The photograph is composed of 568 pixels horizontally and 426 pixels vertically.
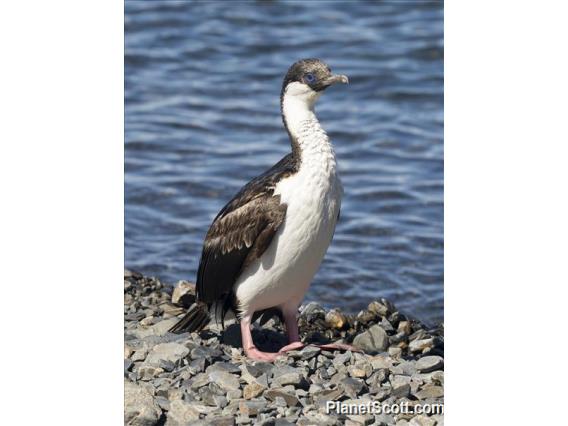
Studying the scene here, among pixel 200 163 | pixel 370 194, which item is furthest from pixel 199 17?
pixel 370 194

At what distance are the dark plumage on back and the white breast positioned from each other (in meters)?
0.07

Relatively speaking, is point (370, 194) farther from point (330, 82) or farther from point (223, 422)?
point (223, 422)

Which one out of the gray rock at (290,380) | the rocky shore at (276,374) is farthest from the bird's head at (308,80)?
the gray rock at (290,380)

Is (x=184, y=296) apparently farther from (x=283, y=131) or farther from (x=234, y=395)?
(x=283, y=131)

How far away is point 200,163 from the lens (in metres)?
13.8

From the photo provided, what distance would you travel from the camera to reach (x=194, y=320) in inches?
372

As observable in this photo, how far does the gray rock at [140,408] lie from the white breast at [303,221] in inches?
47.6

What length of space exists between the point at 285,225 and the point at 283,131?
18.4 feet

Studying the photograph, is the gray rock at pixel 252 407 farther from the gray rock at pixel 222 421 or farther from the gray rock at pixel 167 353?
the gray rock at pixel 167 353

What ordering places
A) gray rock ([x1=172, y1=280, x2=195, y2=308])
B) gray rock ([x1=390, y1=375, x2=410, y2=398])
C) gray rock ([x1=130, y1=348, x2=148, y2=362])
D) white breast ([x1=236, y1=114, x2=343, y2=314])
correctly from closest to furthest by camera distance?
gray rock ([x1=390, y1=375, x2=410, y2=398])
white breast ([x1=236, y1=114, x2=343, y2=314])
gray rock ([x1=130, y1=348, x2=148, y2=362])
gray rock ([x1=172, y1=280, x2=195, y2=308])

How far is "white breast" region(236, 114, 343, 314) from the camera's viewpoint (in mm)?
8672

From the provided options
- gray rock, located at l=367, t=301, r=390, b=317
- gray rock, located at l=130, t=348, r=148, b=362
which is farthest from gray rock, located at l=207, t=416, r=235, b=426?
gray rock, located at l=367, t=301, r=390, b=317

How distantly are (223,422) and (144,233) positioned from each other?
4.88 m

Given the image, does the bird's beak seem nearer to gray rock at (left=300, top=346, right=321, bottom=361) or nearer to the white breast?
the white breast
